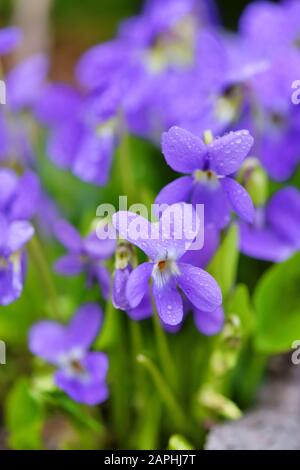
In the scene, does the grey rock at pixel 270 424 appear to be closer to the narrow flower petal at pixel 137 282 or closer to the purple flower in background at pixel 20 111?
the narrow flower petal at pixel 137 282

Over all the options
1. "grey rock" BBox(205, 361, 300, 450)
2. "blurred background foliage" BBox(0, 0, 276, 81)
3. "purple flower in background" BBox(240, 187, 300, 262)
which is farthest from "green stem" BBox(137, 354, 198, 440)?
"blurred background foliage" BBox(0, 0, 276, 81)

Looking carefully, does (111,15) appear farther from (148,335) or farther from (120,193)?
(148,335)

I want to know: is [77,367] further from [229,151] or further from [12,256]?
[229,151]

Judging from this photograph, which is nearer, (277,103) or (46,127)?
(277,103)

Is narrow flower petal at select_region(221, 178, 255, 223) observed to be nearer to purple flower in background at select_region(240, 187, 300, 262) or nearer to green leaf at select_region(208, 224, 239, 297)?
green leaf at select_region(208, 224, 239, 297)

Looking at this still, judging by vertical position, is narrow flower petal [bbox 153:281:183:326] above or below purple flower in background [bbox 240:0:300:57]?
below
